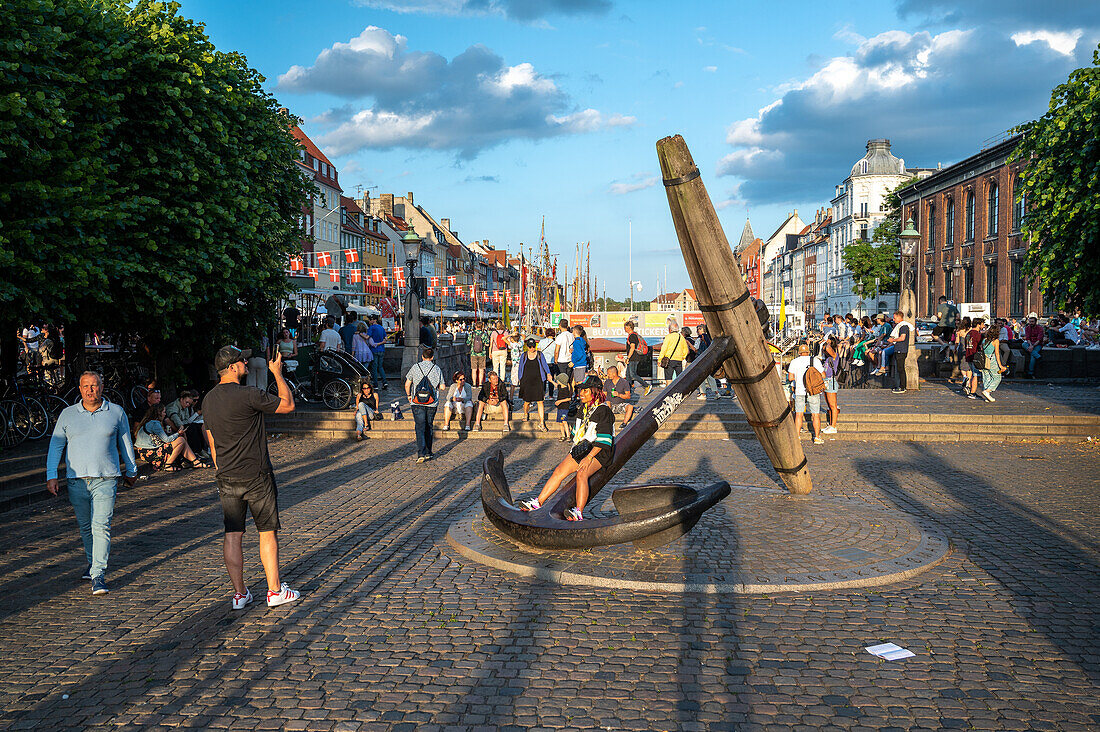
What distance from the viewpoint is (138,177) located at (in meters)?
13.3

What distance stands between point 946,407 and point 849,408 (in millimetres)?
2114

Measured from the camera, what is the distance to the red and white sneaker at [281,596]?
5.80m

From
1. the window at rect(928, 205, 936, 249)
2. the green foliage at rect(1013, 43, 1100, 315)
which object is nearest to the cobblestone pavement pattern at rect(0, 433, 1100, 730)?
the green foliage at rect(1013, 43, 1100, 315)

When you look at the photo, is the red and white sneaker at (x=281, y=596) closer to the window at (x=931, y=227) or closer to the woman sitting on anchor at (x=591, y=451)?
the woman sitting on anchor at (x=591, y=451)

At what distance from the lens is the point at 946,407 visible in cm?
1705

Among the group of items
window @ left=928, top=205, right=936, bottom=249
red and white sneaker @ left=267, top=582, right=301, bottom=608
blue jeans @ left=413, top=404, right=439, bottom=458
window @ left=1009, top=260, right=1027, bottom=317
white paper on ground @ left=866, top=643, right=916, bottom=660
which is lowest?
white paper on ground @ left=866, top=643, right=916, bottom=660

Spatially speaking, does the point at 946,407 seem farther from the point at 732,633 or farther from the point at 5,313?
the point at 5,313

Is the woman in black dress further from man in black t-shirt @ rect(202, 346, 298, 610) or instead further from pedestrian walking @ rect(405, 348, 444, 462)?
man in black t-shirt @ rect(202, 346, 298, 610)

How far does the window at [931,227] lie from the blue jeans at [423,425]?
54.6 metres

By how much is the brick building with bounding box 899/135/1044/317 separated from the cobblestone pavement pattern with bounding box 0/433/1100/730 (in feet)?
139

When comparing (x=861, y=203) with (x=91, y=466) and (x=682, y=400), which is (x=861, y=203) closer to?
(x=682, y=400)

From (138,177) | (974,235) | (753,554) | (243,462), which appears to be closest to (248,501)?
(243,462)

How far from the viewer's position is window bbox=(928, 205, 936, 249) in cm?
5794

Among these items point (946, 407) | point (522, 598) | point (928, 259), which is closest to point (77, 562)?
point (522, 598)
